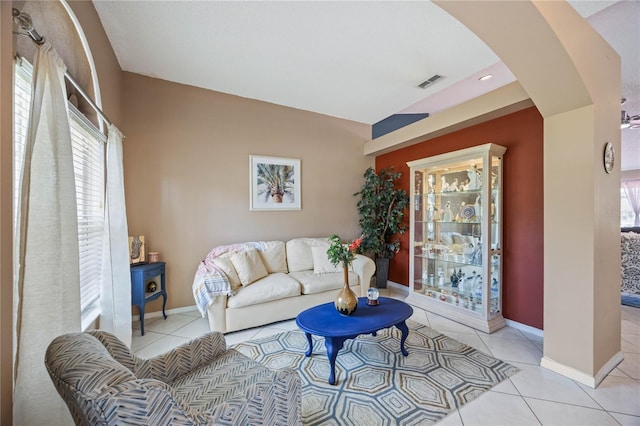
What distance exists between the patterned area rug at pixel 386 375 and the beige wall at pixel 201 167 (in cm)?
159

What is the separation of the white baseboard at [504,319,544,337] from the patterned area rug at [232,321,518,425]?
2.94 feet

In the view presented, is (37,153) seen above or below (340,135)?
below

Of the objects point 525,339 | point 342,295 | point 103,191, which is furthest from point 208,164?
point 525,339

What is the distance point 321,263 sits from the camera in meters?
3.62

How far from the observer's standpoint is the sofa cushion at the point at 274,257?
11.5ft

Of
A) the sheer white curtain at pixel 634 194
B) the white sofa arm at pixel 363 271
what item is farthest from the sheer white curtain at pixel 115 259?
the sheer white curtain at pixel 634 194

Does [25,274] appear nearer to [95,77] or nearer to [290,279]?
[95,77]

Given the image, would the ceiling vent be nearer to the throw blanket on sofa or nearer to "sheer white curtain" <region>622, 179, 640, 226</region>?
the throw blanket on sofa

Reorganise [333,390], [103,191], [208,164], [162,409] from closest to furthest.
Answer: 1. [162,409]
2. [333,390]
3. [103,191]
4. [208,164]

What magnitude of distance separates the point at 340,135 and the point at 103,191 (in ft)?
11.0

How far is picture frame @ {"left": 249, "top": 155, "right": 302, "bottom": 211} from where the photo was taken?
3768 mm

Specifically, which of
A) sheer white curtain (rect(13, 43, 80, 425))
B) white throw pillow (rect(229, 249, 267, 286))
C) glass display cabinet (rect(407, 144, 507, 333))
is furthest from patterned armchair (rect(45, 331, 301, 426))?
glass display cabinet (rect(407, 144, 507, 333))

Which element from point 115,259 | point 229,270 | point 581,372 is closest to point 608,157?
point 581,372

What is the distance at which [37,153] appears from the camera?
1.15 m
